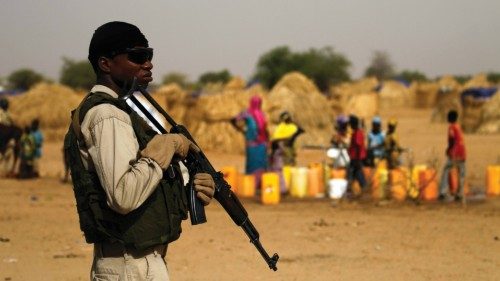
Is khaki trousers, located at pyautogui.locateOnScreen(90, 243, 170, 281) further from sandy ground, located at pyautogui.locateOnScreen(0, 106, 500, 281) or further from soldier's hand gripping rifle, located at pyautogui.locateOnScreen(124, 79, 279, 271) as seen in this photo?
sandy ground, located at pyautogui.locateOnScreen(0, 106, 500, 281)

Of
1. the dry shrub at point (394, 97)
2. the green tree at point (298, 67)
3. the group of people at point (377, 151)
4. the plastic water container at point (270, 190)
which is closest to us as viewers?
the group of people at point (377, 151)

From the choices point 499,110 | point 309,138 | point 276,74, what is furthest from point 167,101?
point 276,74

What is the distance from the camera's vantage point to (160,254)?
3029 mm

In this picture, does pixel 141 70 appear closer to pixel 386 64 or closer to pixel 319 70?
pixel 319 70

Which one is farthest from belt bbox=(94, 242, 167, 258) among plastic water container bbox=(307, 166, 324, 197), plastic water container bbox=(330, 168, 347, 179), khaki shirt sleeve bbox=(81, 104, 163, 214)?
plastic water container bbox=(307, 166, 324, 197)

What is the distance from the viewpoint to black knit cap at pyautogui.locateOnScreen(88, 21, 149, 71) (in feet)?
9.74

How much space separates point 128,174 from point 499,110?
2418 cm

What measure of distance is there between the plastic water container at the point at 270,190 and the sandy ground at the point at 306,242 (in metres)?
0.16

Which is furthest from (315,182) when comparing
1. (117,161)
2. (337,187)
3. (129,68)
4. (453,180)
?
(117,161)

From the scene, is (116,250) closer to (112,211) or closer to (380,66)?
(112,211)

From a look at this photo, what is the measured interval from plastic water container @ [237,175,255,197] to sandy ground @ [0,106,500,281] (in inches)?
18.3

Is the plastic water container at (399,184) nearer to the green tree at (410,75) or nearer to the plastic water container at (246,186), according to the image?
the plastic water container at (246,186)

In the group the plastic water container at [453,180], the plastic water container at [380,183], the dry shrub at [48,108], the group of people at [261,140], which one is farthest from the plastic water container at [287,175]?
the dry shrub at [48,108]

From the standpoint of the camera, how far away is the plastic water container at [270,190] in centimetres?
1081
